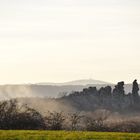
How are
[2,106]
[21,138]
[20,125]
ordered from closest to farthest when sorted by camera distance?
[21,138] < [20,125] < [2,106]

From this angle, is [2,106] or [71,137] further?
[2,106]

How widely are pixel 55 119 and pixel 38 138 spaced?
35136mm

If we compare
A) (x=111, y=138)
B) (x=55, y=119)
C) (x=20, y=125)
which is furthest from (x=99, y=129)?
(x=111, y=138)

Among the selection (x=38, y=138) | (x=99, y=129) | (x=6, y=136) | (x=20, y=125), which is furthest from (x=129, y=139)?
(x=99, y=129)

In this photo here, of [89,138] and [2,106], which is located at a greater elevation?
[2,106]

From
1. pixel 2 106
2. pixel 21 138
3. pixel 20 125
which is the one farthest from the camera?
pixel 2 106

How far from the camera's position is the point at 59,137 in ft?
154

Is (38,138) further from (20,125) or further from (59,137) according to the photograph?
(20,125)

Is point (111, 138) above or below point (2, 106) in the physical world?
below

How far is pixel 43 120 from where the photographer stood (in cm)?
7750

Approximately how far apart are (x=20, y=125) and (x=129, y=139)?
1235 inches

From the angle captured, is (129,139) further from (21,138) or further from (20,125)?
(20,125)

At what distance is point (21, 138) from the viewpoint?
1777 inches

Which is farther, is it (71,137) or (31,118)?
(31,118)
